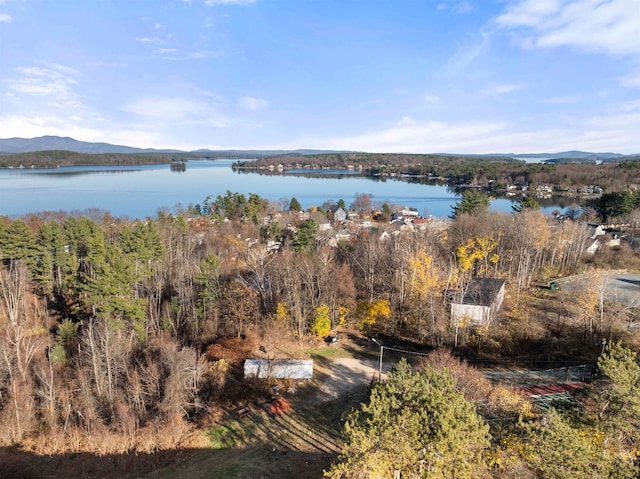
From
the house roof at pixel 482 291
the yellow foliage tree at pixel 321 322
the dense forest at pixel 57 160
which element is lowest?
the yellow foliage tree at pixel 321 322

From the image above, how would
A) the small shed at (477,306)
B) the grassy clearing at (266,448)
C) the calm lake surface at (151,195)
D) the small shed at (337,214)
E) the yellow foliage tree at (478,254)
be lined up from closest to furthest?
1. the grassy clearing at (266,448)
2. the small shed at (477,306)
3. the yellow foliage tree at (478,254)
4. the small shed at (337,214)
5. the calm lake surface at (151,195)

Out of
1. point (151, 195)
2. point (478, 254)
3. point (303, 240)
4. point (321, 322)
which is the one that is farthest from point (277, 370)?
point (151, 195)

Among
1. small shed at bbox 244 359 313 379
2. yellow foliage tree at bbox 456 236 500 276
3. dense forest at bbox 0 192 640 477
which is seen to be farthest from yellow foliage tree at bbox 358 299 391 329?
yellow foliage tree at bbox 456 236 500 276

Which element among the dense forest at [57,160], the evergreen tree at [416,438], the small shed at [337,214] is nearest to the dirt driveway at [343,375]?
the evergreen tree at [416,438]

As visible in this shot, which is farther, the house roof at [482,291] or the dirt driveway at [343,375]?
the house roof at [482,291]

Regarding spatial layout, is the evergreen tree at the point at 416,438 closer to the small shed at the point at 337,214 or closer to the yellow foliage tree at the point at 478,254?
the yellow foliage tree at the point at 478,254

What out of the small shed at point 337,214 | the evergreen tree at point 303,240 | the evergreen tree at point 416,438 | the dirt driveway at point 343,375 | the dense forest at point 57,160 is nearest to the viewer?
the evergreen tree at point 416,438

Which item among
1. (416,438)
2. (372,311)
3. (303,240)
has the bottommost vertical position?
(372,311)

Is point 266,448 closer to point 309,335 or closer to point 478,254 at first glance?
point 309,335
